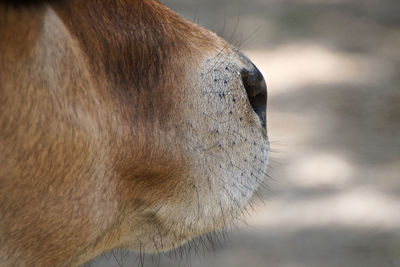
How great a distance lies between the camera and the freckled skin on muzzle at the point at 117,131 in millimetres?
1366

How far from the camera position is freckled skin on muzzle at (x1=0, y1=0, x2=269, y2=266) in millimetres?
1366

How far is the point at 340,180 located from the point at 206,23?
1.56 meters

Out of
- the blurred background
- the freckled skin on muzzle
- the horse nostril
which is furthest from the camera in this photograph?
the blurred background

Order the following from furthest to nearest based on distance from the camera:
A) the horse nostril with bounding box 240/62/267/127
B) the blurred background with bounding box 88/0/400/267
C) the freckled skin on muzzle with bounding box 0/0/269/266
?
the blurred background with bounding box 88/0/400/267 < the horse nostril with bounding box 240/62/267/127 < the freckled skin on muzzle with bounding box 0/0/269/266

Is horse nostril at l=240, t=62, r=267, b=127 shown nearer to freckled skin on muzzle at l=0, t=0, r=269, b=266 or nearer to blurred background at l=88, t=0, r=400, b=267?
freckled skin on muzzle at l=0, t=0, r=269, b=266

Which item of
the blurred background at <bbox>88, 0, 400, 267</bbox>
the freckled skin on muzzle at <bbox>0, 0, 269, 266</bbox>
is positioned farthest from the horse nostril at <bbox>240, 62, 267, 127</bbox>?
the blurred background at <bbox>88, 0, 400, 267</bbox>

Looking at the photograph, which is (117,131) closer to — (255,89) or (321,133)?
(255,89)

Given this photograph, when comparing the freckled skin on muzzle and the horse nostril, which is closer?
the freckled skin on muzzle

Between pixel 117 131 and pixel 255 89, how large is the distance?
17.3 inches

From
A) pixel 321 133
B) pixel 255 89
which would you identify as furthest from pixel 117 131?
pixel 321 133

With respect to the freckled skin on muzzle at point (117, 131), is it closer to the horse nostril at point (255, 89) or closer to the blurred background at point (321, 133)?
the horse nostril at point (255, 89)

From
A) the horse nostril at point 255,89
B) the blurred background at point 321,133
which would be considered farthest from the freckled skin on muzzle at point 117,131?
the blurred background at point 321,133

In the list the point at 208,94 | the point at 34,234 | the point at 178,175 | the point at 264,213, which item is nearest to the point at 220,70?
the point at 208,94

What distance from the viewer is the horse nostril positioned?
1807 mm
